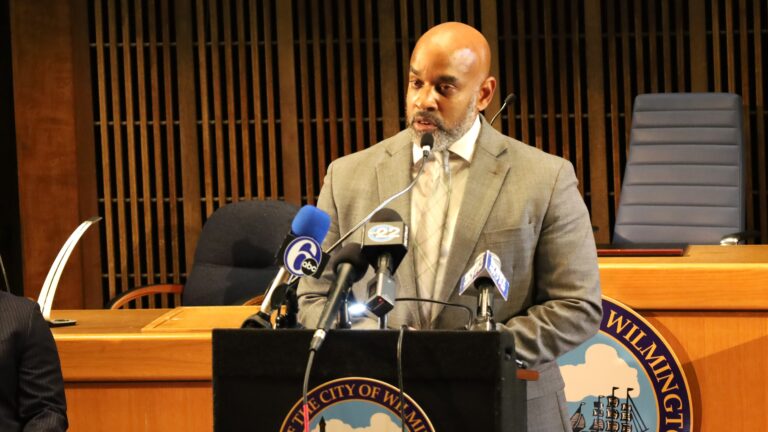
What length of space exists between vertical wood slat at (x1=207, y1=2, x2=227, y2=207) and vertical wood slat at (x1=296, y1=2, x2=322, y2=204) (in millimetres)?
446

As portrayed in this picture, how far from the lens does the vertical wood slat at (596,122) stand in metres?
5.95

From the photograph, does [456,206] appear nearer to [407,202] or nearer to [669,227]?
Answer: [407,202]

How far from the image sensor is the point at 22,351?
2537mm

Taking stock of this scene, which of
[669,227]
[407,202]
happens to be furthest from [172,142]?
[407,202]

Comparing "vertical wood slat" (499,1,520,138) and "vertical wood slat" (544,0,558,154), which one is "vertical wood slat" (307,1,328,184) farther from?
"vertical wood slat" (544,0,558,154)

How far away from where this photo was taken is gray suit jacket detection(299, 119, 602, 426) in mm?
2117

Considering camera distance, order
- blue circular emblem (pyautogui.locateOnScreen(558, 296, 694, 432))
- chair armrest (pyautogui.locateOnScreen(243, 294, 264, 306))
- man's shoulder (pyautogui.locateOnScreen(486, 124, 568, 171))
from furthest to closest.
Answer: chair armrest (pyautogui.locateOnScreen(243, 294, 264, 306)) → blue circular emblem (pyautogui.locateOnScreen(558, 296, 694, 432)) → man's shoulder (pyautogui.locateOnScreen(486, 124, 568, 171))

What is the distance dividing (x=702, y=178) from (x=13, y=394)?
3782 millimetres

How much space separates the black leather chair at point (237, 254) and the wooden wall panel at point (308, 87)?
4.12 ft

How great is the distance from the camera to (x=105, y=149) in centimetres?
615

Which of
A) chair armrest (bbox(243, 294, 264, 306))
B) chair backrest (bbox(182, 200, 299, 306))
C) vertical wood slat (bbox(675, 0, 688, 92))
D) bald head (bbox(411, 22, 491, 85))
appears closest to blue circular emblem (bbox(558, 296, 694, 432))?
bald head (bbox(411, 22, 491, 85))

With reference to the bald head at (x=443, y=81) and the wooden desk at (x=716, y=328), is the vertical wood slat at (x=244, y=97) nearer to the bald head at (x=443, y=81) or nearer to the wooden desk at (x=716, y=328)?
the wooden desk at (x=716, y=328)

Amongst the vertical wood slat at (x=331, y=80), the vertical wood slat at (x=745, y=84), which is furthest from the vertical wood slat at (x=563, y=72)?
the vertical wood slat at (x=331, y=80)

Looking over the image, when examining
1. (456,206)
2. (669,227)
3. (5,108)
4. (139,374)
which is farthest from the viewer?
(5,108)
